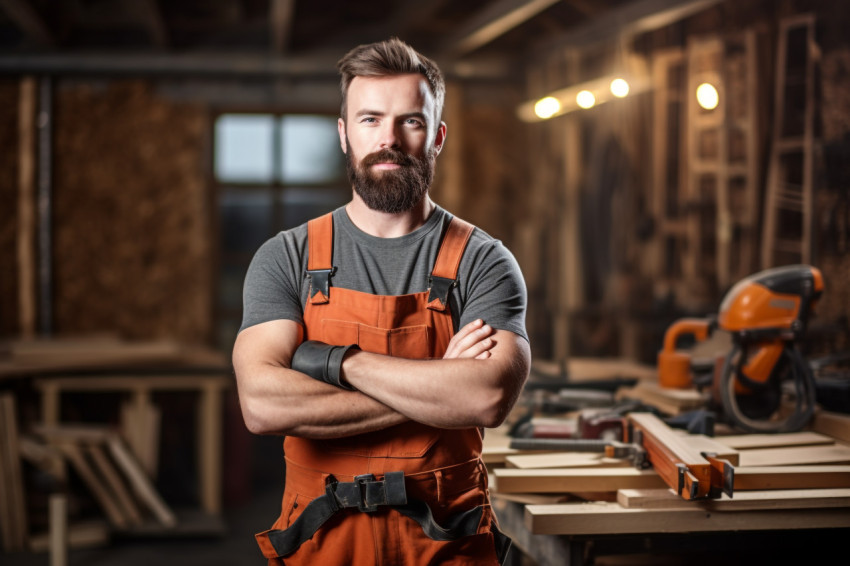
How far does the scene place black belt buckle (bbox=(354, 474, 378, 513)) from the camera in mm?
1812

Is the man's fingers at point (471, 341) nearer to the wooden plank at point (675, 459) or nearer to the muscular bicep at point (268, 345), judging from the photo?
the muscular bicep at point (268, 345)

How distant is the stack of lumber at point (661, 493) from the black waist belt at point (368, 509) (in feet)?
1.20

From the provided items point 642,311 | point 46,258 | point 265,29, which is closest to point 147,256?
point 46,258

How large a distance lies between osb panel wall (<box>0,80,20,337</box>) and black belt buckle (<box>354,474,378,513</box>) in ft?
19.1

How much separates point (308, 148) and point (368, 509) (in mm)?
5772

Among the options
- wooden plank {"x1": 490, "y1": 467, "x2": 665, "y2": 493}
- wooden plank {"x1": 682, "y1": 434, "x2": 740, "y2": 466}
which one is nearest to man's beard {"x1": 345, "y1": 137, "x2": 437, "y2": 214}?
wooden plank {"x1": 490, "y1": 467, "x2": 665, "y2": 493}

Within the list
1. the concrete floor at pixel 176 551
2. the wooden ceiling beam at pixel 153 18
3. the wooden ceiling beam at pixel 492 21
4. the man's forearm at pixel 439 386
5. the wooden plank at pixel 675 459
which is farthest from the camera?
the wooden ceiling beam at pixel 153 18

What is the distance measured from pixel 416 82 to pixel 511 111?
5.77 m

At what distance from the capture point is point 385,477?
181 cm

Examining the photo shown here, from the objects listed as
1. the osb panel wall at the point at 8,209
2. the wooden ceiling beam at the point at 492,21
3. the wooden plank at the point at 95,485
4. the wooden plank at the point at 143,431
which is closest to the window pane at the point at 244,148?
the osb panel wall at the point at 8,209

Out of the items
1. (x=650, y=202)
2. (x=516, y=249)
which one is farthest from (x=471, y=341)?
(x=516, y=249)

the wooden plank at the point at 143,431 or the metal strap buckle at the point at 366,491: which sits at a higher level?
the metal strap buckle at the point at 366,491

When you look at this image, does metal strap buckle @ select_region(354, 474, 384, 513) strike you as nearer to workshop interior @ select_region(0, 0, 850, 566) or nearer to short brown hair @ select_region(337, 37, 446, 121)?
workshop interior @ select_region(0, 0, 850, 566)

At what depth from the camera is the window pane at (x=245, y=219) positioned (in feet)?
23.5
